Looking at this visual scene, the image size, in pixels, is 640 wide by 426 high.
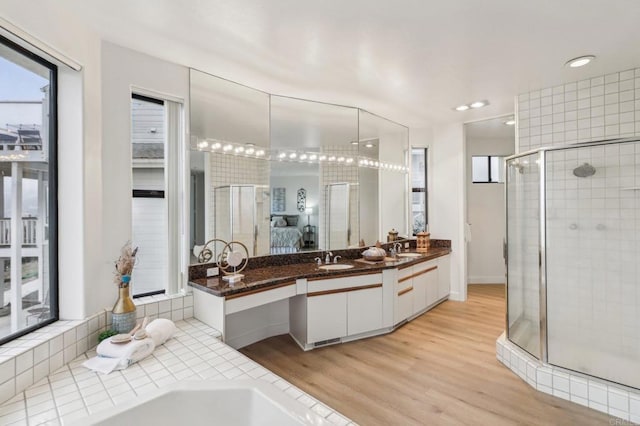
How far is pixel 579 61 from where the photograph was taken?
2.48 meters

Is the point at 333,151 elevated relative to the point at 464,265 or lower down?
elevated

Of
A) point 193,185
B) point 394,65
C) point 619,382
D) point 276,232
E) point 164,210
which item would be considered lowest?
point 619,382

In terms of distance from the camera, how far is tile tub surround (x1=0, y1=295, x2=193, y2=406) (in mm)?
1410

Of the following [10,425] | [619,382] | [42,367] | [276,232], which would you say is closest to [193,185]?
[276,232]

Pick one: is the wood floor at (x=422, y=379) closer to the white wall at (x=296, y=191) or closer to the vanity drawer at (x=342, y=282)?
the vanity drawer at (x=342, y=282)

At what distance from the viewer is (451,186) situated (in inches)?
180

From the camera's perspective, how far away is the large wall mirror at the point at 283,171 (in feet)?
9.03

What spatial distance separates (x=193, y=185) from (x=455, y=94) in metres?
2.81

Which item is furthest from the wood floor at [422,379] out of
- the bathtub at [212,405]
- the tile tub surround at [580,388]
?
the bathtub at [212,405]

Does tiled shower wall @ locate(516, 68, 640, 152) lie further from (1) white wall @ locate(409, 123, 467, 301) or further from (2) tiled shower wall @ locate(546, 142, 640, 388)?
(1) white wall @ locate(409, 123, 467, 301)

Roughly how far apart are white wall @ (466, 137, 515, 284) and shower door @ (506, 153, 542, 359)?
264 centimetres

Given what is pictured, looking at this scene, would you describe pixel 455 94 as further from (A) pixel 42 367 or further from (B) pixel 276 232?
(A) pixel 42 367

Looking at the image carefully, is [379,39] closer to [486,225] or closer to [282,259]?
[282,259]

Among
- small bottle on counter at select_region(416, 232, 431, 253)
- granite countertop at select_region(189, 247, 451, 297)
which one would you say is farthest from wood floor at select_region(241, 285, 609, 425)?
small bottle on counter at select_region(416, 232, 431, 253)
